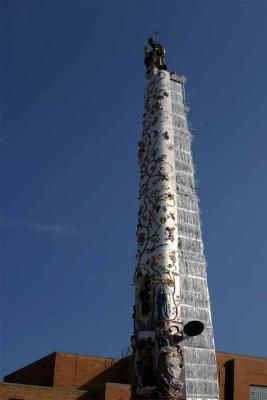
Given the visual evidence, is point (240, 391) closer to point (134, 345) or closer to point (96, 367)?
point (96, 367)

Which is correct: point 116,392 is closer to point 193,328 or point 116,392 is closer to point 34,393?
point 34,393

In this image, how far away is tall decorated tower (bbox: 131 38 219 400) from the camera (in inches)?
1251

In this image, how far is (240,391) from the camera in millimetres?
52156

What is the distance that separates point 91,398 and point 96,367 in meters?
7.44

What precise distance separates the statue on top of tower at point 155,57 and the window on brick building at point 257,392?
2856 cm

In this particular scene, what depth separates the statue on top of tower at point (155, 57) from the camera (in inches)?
1656

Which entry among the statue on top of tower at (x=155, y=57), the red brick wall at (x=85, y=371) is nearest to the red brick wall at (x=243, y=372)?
the red brick wall at (x=85, y=371)

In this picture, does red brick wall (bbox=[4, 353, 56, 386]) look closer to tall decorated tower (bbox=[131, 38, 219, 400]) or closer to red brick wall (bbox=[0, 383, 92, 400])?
red brick wall (bbox=[0, 383, 92, 400])

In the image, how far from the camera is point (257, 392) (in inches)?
2112

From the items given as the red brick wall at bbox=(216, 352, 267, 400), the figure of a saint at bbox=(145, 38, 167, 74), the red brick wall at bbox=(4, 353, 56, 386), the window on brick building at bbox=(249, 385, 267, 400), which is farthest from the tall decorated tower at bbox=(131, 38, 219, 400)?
the red brick wall at bbox=(4, 353, 56, 386)

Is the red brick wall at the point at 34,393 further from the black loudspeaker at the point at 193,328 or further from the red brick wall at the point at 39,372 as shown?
the black loudspeaker at the point at 193,328

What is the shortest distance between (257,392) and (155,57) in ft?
98.0

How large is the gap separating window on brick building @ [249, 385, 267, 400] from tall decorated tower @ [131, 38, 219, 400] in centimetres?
1940

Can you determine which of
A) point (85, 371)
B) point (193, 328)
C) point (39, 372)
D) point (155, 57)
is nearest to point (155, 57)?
point (155, 57)
